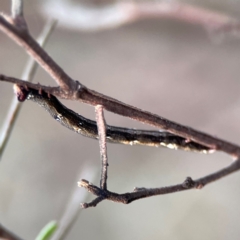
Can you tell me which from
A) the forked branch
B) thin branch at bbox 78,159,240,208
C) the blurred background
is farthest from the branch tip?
the blurred background

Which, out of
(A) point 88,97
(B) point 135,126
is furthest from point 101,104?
(B) point 135,126

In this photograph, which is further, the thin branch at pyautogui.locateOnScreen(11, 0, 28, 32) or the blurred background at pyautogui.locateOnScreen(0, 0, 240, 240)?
the blurred background at pyautogui.locateOnScreen(0, 0, 240, 240)

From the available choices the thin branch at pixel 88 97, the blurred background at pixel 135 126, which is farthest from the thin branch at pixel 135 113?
the blurred background at pixel 135 126

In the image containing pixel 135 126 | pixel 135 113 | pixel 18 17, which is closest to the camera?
pixel 18 17

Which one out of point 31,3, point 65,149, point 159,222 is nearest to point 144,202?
point 159,222

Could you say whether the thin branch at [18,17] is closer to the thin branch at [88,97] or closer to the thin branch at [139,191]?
the thin branch at [88,97]

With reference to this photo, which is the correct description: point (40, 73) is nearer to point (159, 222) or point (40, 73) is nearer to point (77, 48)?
point (77, 48)

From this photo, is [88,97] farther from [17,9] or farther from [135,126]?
[135,126]

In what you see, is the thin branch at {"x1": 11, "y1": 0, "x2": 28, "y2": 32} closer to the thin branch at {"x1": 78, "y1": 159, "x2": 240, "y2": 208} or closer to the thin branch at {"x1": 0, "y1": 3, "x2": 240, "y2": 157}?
the thin branch at {"x1": 0, "y1": 3, "x2": 240, "y2": 157}
